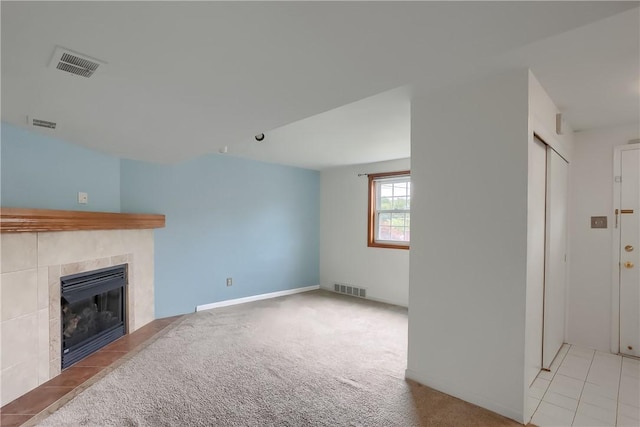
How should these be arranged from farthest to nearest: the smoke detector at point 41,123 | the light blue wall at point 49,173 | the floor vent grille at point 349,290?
the floor vent grille at point 349,290
the light blue wall at point 49,173
the smoke detector at point 41,123

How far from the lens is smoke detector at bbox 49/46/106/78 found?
137cm

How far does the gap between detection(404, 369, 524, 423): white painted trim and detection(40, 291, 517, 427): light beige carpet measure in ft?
0.15

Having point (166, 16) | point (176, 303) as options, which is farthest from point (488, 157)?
point (176, 303)

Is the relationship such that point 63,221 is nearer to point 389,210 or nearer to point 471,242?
point 471,242

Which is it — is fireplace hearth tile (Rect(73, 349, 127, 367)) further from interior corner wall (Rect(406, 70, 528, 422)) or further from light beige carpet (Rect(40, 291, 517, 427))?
interior corner wall (Rect(406, 70, 528, 422))

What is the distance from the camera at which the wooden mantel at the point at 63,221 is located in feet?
6.70

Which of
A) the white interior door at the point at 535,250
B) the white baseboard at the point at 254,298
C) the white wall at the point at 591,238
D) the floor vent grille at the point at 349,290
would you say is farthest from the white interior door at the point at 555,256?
the white baseboard at the point at 254,298

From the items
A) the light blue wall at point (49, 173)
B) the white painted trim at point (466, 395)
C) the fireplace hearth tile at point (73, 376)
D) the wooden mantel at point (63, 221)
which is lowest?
the fireplace hearth tile at point (73, 376)

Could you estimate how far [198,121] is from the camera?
228 centimetres

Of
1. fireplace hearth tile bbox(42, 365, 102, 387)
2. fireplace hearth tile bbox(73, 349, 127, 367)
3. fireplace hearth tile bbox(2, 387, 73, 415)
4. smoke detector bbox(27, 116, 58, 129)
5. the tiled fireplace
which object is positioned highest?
smoke detector bbox(27, 116, 58, 129)

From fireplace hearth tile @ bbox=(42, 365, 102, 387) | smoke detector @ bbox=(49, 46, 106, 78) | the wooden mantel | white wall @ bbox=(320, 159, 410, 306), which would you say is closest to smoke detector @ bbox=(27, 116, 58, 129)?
the wooden mantel

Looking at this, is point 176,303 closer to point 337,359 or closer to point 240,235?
point 240,235

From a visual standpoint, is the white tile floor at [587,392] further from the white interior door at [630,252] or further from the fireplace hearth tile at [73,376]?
the fireplace hearth tile at [73,376]

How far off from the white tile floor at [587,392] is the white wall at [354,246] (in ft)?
6.87
